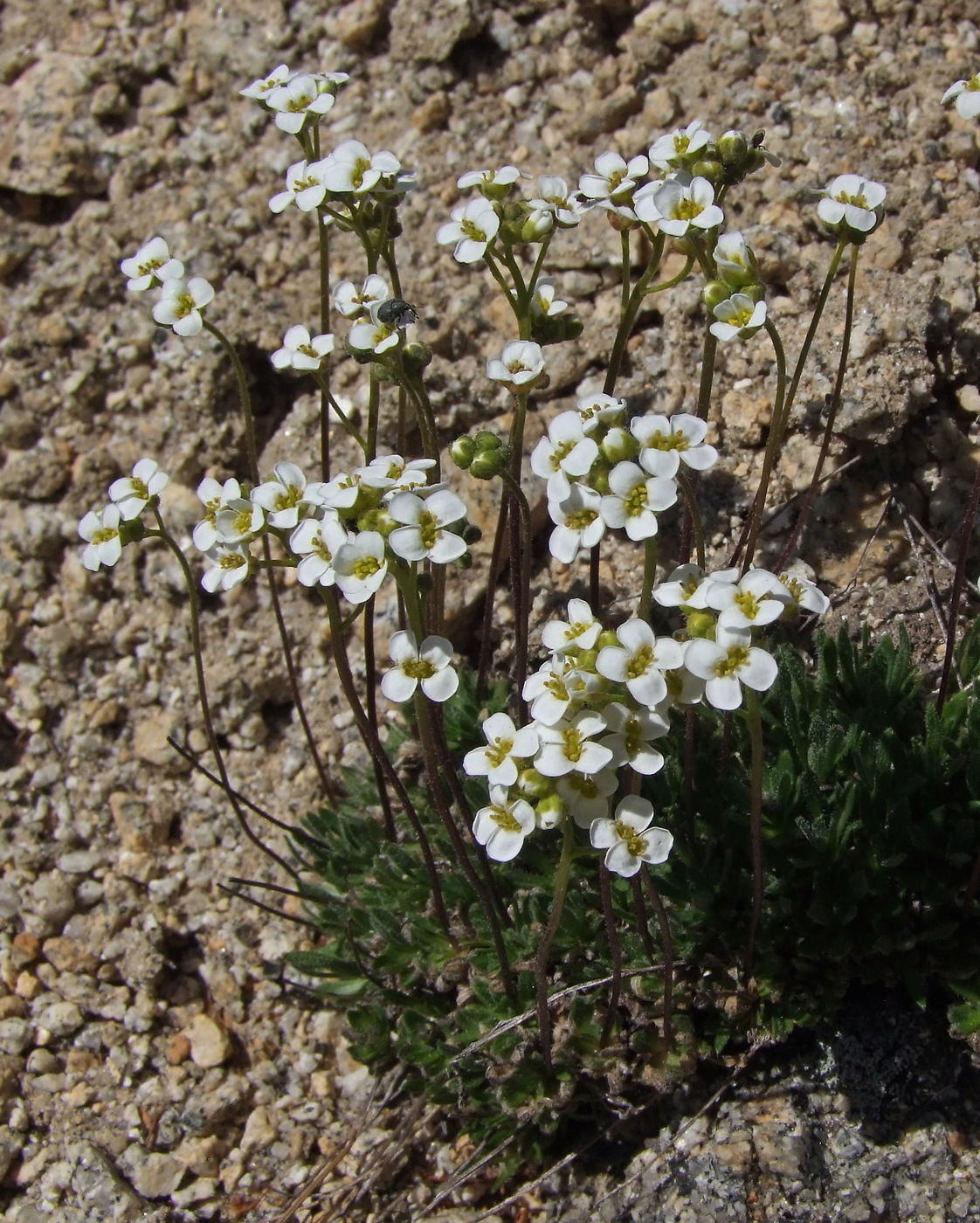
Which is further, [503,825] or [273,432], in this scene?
[273,432]

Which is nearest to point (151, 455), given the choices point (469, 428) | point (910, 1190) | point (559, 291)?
point (469, 428)

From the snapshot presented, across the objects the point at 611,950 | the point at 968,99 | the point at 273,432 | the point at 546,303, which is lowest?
the point at 611,950

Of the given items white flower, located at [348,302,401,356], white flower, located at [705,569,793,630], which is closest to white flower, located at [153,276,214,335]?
white flower, located at [348,302,401,356]

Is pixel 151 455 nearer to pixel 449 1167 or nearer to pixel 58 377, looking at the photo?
pixel 58 377

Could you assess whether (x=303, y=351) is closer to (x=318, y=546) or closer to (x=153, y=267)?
(x=153, y=267)

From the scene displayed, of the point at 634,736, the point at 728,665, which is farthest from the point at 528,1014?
the point at 728,665

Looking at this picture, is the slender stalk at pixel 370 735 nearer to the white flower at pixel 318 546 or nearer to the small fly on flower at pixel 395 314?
the white flower at pixel 318 546
